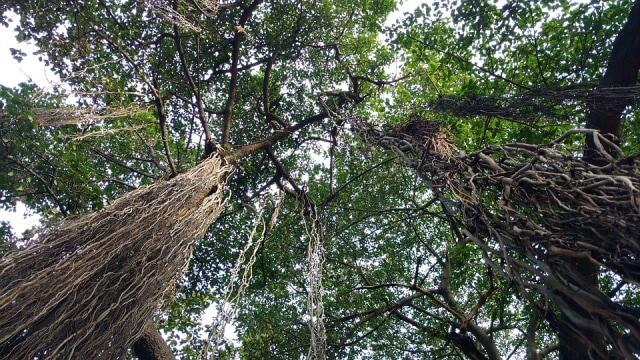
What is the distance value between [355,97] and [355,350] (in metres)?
2.75

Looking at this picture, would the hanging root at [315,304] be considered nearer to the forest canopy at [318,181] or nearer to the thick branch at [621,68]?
the forest canopy at [318,181]

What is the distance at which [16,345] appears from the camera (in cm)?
210

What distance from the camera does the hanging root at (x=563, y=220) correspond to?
127cm

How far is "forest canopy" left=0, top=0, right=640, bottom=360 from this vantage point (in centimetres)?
173

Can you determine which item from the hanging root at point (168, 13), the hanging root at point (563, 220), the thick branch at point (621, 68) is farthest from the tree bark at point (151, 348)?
the thick branch at point (621, 68)

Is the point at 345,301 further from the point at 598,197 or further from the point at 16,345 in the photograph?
the point at 598,197

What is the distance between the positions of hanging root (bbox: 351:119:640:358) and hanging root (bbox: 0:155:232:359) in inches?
57.4

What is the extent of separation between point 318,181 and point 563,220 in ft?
16.2

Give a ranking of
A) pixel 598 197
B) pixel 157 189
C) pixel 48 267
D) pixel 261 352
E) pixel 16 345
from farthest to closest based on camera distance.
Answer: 1. pixel 261 352
2. pixel 157 189
3. pixel 48 267
4. pixel 16 345
5. pixel 598 197

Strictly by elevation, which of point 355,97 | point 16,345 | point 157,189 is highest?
point 355,97

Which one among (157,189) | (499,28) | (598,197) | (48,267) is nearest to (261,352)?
(157,189)

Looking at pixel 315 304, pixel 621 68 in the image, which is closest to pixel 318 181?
pixel 315 304

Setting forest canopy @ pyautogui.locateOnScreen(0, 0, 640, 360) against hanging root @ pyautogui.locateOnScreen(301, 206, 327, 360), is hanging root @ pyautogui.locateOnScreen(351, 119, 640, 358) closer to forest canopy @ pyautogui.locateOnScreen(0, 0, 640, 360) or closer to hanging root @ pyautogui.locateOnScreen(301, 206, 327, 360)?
forest canopy @ pyautogui.locateOnScreen(0, 0, 640, 360)

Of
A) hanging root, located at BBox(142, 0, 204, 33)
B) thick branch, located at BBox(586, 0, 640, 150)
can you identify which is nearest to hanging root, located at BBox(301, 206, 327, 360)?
hanging root, located at BBox(142, 0, 204, 33)
